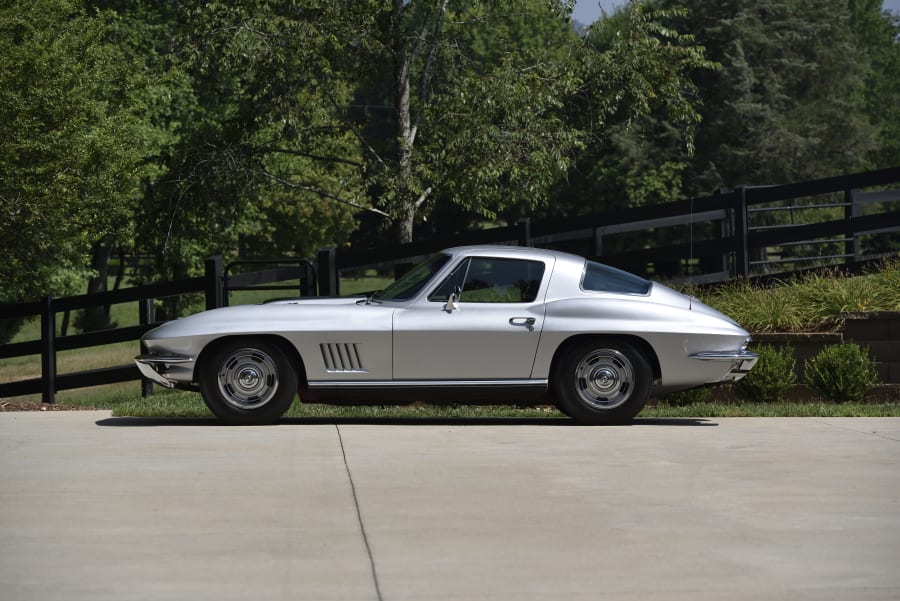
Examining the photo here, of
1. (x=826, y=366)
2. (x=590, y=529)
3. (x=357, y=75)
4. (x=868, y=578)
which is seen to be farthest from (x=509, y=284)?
(x=357, y=75)

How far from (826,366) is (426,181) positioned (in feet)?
24.8

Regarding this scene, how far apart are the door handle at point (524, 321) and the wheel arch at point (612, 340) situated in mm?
301

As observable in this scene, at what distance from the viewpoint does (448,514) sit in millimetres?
7262

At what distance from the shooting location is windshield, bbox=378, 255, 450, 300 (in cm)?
1132

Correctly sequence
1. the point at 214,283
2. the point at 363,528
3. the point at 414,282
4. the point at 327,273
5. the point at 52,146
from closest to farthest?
the point at 363,528 < the point at 414,282 < the point at 214,283 < the point at 327,273 < the point at 52,146

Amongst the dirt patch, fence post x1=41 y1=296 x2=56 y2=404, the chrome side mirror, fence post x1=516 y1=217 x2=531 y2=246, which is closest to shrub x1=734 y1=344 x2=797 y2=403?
fence post x1=516 y1=217 x2=531 y2=246

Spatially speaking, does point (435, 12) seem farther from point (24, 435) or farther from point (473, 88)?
point (24, 435)

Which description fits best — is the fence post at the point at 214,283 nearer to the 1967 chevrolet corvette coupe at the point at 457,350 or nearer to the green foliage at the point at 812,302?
the 1967 chevrolet corvette coupe at the point at 457,350

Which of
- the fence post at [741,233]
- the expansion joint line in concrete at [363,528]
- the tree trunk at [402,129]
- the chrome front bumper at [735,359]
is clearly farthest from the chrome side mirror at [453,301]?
the tree trunk at [402,129]

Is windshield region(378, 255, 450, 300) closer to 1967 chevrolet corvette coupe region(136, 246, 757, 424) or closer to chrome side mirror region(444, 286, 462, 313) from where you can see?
1967 chevrolet corvette coupe region(136, 246, 757, 424)

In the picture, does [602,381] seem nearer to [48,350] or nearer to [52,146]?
[48,350]

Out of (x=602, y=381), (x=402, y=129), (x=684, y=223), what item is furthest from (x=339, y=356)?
(x=402, y=129)

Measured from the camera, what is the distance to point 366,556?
6.27 metres

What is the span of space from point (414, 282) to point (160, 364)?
7.16ft
